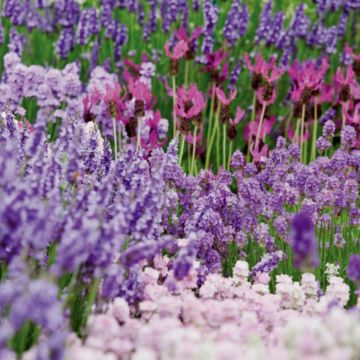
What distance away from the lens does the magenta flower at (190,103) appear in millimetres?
4453

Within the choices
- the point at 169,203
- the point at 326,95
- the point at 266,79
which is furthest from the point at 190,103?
the point at 326,95

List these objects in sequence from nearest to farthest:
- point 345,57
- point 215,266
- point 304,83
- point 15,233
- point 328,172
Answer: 1. point 15,233
2. point 215,266
3. point 328,172
4. point 304,83
5. point 345,57

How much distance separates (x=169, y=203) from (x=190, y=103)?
90 cm

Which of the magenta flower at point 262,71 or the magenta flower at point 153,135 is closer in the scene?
the magenta flower at point 153,135

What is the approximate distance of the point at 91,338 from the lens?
2.35 metres

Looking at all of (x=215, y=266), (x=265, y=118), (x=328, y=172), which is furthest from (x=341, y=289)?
(x=265, y=118)

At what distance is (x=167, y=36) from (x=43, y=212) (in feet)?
14.9

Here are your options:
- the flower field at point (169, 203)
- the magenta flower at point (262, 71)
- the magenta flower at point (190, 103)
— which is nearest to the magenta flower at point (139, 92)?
the flower field at point (169, 203)

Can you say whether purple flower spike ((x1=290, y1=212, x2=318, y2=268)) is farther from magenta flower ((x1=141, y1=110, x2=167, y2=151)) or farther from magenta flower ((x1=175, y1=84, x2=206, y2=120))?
magenta flower ((x1=141, y1=110, x2=167, y2=151))

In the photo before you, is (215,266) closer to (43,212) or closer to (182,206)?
(182,206)

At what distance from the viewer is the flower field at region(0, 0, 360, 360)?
235 cm

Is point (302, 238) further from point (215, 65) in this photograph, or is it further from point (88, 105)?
point (215, 65)

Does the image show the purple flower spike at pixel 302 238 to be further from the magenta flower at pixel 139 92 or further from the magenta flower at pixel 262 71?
the magenta flower at pixel 262 71

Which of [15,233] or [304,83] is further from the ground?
[304,83]
